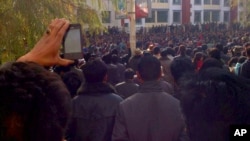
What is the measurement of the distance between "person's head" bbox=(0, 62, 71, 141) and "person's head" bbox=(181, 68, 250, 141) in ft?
3.53

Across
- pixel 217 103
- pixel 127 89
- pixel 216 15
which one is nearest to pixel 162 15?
pixel 216 15

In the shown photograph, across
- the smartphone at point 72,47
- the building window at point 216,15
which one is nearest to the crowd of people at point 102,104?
the smartphone at point 72,47

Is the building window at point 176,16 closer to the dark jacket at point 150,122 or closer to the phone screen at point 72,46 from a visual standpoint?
the dark jacket at point 150,122

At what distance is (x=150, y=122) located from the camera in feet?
11.8

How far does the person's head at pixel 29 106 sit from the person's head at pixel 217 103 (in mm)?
1075

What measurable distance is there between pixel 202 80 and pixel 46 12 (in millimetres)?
3723

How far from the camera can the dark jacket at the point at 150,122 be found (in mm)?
3582

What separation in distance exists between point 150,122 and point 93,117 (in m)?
0.68

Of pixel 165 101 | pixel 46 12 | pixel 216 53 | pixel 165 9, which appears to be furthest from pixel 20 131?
pixel 165 9

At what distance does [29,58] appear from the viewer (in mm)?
1777

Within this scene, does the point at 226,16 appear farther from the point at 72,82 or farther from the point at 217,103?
the point at 217,103

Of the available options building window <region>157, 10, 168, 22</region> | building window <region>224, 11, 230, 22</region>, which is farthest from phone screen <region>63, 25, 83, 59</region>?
building window <region>224, 11, 230, 22</region>

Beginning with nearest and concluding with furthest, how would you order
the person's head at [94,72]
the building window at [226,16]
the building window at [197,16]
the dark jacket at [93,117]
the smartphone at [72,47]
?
the smartphone at [72,47]
the dark jacket at [93,117]
the person's head at [94,72]
the building window at [197,16]
the building window at [226,16]

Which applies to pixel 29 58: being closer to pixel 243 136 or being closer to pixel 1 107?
pixel 1 107
